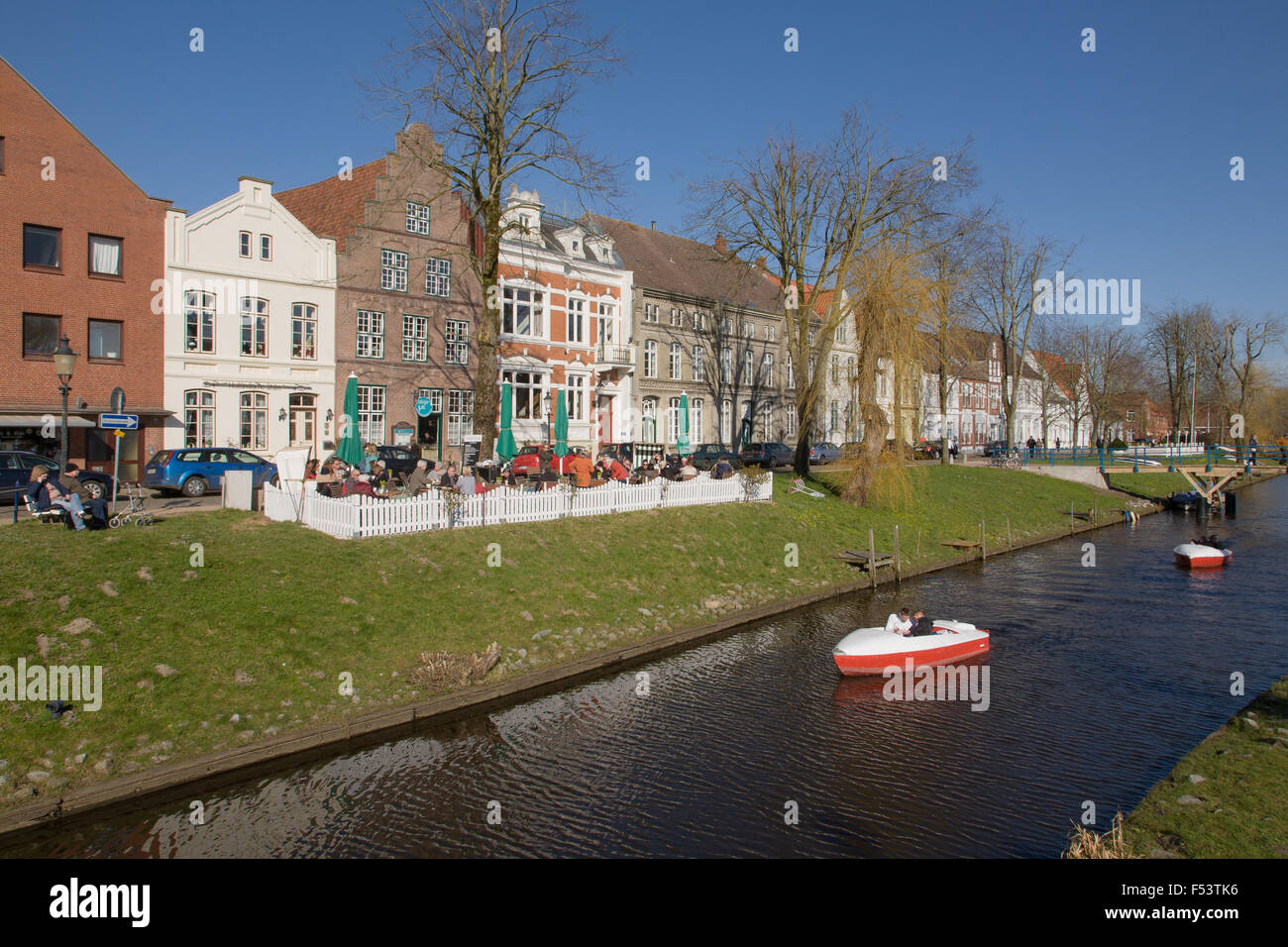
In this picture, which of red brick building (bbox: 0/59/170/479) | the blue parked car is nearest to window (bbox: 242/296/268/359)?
red brick building (bbox: 0/59/170/479)

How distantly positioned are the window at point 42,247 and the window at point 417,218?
45.0 ft

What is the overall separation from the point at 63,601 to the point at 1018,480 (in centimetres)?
4781

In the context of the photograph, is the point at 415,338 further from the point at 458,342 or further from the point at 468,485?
the point at 468,485

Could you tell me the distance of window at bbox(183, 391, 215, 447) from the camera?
31.7 m

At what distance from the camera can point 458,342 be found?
39.8m

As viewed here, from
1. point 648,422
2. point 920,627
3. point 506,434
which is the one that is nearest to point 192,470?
point 506,434

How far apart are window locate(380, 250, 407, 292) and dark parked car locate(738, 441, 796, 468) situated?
65.1ft

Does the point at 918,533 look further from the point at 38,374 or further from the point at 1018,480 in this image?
the point at 38,374

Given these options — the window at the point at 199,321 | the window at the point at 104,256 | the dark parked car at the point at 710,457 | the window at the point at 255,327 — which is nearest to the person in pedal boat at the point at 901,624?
the dark parked car at the point at 710,457

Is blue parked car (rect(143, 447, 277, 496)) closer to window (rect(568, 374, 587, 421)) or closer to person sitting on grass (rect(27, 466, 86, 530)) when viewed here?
person sitting on grass (rect(27, 466, 86, 530))

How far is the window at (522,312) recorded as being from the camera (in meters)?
41.4

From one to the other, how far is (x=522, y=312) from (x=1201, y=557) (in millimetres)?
31881

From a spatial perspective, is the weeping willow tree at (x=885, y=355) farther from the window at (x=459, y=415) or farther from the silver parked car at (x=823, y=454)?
the window at (x=459, y=415)

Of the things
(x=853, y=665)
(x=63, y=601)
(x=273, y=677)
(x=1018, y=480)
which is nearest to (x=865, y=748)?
(x=853, y=665)
